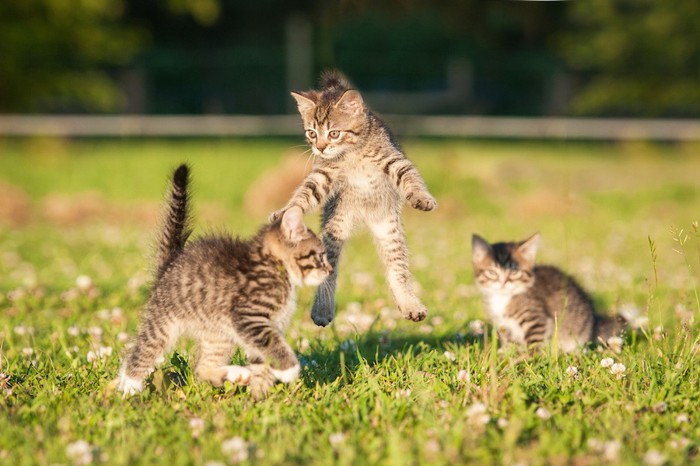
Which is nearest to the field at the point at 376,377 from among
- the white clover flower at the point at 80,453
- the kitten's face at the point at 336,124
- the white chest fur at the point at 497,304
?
the white clover flower at the point at 80,453

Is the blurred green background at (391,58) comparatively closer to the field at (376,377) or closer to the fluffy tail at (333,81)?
the field at (376,377)

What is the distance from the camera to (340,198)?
5.36 m

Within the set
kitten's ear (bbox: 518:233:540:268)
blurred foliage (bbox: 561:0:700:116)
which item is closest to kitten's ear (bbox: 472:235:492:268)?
kitten's ear (bbox: 518:233:540:268)

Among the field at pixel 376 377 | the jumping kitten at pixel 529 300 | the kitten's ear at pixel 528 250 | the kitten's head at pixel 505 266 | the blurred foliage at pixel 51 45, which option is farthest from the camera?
the blurred foliage at pixel 51 45

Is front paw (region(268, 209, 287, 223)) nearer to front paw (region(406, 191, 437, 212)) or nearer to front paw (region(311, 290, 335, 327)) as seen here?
front paw (region(311, 290, 335, 327))

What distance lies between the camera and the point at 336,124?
17.7ft

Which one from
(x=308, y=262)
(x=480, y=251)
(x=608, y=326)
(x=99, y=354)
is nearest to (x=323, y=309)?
(x=308, y=262)

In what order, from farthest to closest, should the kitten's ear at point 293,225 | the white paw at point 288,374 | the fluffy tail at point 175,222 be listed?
the fluffy tail at point 175,222, the kitten's ear at point 293,225, the white paw at point 288,374

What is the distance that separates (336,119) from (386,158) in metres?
0.41

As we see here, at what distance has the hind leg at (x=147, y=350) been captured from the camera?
5242 millimetres

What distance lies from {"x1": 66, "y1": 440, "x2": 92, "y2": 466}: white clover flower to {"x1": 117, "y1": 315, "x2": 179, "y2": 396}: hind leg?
3.52ft

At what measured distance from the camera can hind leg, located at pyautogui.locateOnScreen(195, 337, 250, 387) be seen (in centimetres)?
525

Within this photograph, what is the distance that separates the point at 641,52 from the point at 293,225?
28.8 metres

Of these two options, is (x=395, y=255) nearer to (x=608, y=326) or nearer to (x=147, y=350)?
Result: (x=147, y=350)
